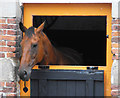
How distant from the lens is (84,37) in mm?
6586

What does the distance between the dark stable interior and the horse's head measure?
7.60 ft

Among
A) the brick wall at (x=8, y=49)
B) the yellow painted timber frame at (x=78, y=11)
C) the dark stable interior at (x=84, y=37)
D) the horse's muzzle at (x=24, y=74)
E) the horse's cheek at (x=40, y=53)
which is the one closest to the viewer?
the horse's muzzle at (x=24, y=74)

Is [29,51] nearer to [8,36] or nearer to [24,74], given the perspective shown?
[24,74]

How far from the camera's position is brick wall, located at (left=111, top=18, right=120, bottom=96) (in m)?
3.03

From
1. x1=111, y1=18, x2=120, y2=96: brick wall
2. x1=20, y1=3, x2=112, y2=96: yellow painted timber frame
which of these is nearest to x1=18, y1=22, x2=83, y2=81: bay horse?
x1=20, y1=3, x2=112, y2=96: yellow painted timber frame

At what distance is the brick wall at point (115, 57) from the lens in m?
3.03

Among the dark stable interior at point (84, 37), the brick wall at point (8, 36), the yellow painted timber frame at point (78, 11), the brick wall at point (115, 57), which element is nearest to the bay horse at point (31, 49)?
the brick wall at point (8, 36)

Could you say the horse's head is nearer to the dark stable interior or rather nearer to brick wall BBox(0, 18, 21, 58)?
brick wall BBox(0, 18, 21, 58)

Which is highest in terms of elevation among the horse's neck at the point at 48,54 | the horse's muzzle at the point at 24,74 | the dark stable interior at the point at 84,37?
the dark stable interior at the point at 84,37

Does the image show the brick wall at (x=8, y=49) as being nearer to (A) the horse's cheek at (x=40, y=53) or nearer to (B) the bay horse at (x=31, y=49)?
(B) the bay horse at (x=31, y=49)

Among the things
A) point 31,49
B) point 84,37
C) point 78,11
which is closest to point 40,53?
point 31,49

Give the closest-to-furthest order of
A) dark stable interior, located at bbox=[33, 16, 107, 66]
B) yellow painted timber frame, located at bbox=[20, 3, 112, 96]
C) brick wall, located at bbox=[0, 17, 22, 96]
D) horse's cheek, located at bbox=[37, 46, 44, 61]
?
horse's cheek, located at bbox=[37, 46, 44, 61]
brick wall, located at bbox=[0, 17, 22, 96]
yellow painted timber frame, located at bbox=[20, 3, 112, 96]
dark stable interior, located at bbox=[33, 16, 107, 66]

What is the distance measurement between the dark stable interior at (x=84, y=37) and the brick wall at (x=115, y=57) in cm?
211

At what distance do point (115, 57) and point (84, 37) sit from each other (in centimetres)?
356
